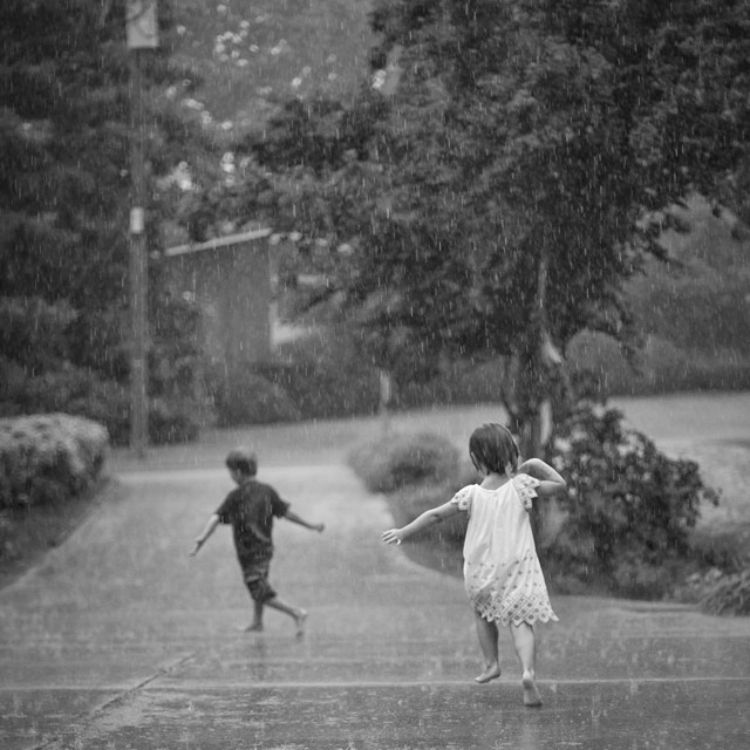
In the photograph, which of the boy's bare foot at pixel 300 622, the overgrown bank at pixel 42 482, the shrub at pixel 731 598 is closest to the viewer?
the boy's bare foot at pixel 300 622

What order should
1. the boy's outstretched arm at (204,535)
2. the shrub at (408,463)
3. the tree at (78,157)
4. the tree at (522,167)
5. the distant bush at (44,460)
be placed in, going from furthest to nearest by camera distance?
the tree at (78,157)
the shrub at (408,463)
the distant bush at (44,460)
the tree at (522,167)
the boy's outstretched arm at (204,535)

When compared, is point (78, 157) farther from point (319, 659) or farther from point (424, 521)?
point (424, 521)

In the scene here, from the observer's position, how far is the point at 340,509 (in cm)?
1923

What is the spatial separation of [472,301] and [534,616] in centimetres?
803

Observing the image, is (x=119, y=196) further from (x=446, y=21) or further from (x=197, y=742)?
(x=197, y=742)

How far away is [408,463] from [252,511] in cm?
936

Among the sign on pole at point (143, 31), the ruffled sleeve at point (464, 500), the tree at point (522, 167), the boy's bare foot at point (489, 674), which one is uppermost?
the sign on pole at point (143, 31)

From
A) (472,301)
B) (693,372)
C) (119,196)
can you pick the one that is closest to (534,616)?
(472,301)

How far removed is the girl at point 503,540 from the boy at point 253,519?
4.63 m

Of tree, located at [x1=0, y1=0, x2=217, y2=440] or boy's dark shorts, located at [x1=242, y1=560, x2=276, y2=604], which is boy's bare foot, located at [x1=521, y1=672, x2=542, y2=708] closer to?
boy's dark shorts, located at [x1=242, y1=560, x2=276, y2=604]

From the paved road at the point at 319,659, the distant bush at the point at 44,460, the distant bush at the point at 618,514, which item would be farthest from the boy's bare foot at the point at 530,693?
the distant bush at the point at 44,460

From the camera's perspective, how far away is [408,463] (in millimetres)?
20812

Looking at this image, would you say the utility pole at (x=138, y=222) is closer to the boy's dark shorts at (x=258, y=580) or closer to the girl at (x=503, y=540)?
the boy's dark shorts at (x=258, y=580)

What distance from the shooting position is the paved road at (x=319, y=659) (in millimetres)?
6176
